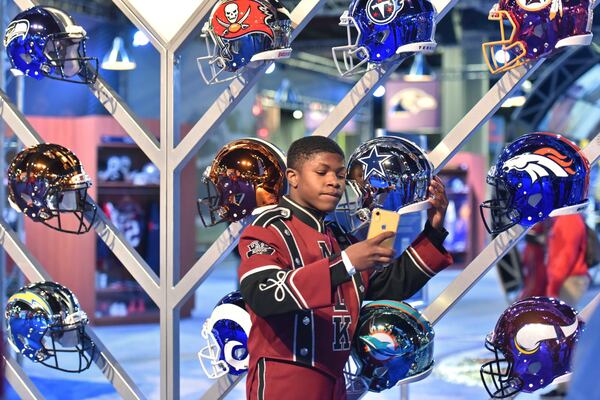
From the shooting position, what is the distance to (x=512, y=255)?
945 centimetres

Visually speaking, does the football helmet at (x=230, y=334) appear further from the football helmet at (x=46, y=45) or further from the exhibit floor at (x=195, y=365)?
the exhibit floor at (x=195, y=365)

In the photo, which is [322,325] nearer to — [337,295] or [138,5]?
[337,295]

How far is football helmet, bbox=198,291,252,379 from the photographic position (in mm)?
3111

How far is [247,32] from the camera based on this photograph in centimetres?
310

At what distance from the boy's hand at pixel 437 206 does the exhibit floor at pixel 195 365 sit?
343 centimetres

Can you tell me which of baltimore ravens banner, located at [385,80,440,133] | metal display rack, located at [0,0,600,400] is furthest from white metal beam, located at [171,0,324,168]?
baltimore ravens banner, located at [385,80,440,133]

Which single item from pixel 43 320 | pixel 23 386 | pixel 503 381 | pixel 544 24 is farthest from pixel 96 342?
pixel 544 24

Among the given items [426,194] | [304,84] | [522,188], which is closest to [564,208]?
[522,188]

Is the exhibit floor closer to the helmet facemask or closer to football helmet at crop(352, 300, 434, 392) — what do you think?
the helmet facemask

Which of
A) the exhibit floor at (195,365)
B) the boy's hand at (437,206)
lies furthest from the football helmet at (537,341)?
the exhibit floor at (195,365)

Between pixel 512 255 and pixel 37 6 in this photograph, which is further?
pixel 512 255

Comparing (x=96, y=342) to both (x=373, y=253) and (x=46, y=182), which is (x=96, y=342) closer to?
(x=46, y=182)

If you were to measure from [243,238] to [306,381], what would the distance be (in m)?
0.43

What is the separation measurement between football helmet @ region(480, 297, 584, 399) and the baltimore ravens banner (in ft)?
45.7
